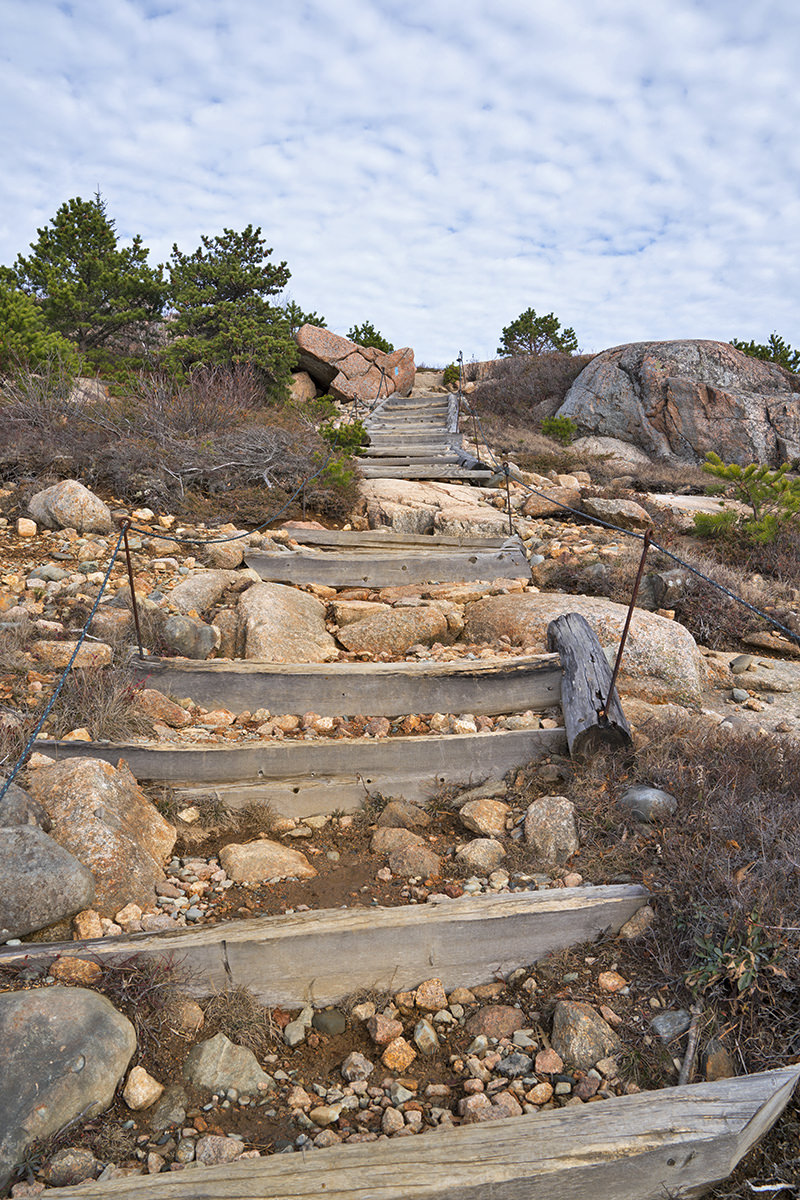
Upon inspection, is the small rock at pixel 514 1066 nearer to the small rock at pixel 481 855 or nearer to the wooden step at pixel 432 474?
the small rock at pixel 481 855

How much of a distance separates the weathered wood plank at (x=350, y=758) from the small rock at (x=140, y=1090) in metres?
1.51

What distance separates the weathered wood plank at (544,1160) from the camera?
174 cm

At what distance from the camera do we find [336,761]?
3594 millimetres

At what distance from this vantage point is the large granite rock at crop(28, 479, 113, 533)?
5.81 metres

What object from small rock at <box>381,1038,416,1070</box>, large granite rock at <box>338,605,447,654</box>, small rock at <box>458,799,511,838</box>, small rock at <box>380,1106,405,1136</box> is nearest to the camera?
small rock at <box>380,1106,405,1136</box>

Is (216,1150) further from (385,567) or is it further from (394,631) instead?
(385,567)

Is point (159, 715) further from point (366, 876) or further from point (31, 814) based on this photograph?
point (366, 876)

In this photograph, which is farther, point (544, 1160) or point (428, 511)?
point (428, 511)

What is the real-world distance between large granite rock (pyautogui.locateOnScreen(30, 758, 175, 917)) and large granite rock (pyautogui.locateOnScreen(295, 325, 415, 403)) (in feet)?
49.7

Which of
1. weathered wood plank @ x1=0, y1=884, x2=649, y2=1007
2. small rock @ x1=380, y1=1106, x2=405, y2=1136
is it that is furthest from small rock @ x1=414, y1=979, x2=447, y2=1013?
small rock @ x1=380, y1=1106, x2=405, y2=1136

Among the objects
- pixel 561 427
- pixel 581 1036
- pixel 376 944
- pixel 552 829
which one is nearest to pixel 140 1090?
pixel 376 944

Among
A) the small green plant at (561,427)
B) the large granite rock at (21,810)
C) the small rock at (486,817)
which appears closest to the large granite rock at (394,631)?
the small rock at (486,817)

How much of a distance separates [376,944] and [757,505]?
6414mm

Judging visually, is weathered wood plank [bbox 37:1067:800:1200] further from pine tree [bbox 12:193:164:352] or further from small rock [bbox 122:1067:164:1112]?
pine tree [bbox 12:193:164:352]
